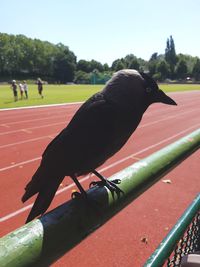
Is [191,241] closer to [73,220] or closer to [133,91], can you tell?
[133,91]

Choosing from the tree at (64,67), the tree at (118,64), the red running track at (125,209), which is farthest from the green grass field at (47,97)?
the tree at (64,67)

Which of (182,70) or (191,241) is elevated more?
(191,241)

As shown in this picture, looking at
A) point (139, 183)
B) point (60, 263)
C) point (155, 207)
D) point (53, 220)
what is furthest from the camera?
point (155, 207)

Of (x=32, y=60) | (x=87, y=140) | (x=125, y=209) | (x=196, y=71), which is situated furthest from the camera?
(x=32, y=60)

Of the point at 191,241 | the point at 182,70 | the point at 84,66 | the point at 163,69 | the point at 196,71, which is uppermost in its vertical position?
the point at 191,241

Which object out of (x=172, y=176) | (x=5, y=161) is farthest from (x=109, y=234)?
(x=5, y=161)

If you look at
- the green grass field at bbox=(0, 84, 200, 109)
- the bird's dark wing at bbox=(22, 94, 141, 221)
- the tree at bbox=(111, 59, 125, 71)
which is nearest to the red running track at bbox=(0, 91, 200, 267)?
the bird's dark wing at bbox=(22, 94, 141, 221)

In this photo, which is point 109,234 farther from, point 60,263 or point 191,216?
point 191,216

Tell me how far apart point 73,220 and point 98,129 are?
0.78 m

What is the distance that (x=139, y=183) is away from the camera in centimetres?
148

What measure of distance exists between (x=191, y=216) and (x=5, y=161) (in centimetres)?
823

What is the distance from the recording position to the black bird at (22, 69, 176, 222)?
1741 mm

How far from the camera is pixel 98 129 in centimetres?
181

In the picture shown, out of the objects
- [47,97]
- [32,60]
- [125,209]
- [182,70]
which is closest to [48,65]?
[32,60]
